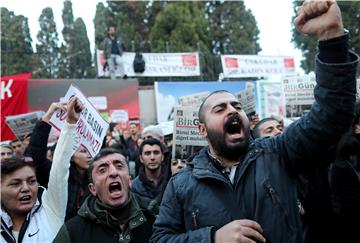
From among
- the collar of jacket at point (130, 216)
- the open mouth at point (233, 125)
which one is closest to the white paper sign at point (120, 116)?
the collar of jacket at point (130, 216)

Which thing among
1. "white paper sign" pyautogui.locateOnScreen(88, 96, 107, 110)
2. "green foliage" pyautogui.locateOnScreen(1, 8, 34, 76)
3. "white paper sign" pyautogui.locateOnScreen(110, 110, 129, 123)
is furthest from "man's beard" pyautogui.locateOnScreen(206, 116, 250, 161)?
"green foliage" pyautogui.locateOnScreen(1, 8, 34, 76)

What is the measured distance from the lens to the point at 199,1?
101 ft

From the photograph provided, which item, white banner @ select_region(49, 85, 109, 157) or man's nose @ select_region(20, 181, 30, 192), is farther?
white banner @ select_region(49, 85, 109, 157)

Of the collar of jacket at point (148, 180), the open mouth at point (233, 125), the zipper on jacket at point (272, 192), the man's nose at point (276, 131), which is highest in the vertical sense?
the open mouth at point (233, 125)

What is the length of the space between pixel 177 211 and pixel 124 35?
30717mm

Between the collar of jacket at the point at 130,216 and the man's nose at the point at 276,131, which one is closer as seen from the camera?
the collar of jacket at the point at 130,216

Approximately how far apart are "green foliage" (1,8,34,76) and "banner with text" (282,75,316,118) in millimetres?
17670

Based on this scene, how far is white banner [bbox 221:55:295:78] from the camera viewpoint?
794 inches

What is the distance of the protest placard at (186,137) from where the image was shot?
434 centimetres

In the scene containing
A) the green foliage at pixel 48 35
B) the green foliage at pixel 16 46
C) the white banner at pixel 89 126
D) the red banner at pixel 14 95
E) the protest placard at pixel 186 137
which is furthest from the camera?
the green foliage at pixel 48 35

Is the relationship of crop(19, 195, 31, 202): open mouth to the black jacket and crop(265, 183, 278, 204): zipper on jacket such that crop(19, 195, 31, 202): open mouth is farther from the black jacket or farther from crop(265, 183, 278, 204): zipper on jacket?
crop(265, 183, 278, 204): zipper on jacket

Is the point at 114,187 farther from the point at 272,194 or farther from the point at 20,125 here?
the point at 20,125

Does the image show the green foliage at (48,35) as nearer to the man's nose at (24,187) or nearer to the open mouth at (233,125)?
the man's nose at (24,187)

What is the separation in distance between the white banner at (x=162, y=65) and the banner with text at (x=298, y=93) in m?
10.4
